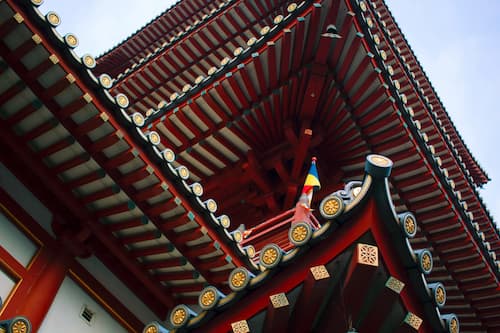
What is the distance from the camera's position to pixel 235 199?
12.4 meters

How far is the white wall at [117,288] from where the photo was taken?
24.3 ft

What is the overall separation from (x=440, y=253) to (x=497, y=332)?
71.6 inches

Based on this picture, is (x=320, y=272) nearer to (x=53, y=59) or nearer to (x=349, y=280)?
(x=349, y=280)

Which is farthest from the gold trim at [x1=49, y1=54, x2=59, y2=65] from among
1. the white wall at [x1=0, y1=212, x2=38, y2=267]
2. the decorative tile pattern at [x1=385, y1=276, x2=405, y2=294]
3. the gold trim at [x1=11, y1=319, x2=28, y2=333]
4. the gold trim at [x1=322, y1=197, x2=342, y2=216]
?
the decorative tile pattern at [x1=385, y1=276, x2=405, y2=294]

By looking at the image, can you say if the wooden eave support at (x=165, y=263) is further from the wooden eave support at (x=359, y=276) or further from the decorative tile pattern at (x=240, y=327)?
the wooden eave support at (x=359, y=276)

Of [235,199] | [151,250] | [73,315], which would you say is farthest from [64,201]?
[235,199]

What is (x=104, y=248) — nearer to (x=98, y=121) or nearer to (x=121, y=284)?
(x=121, y=284)

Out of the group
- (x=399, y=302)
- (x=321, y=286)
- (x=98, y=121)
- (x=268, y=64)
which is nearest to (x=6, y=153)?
(x=98, y=121)

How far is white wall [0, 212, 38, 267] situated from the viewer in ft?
21.8

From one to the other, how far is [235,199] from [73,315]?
229 inches

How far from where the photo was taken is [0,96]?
6648mm

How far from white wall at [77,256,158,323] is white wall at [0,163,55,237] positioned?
1.99 ft

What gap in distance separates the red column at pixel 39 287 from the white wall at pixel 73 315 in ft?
0.34

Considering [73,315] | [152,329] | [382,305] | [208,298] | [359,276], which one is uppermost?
[73,315]
